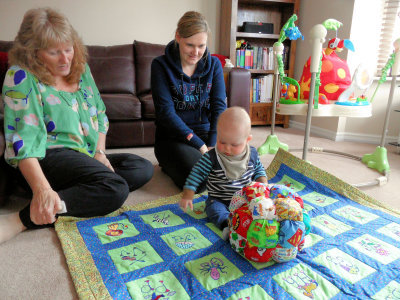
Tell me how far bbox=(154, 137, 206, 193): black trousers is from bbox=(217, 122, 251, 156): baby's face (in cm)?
37

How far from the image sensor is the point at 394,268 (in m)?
0.92

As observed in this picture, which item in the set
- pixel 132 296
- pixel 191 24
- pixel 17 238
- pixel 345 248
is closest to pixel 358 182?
pixel 345 248

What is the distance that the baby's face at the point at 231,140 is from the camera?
3.41 feet

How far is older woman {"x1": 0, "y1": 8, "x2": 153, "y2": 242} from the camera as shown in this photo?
1.05 metres

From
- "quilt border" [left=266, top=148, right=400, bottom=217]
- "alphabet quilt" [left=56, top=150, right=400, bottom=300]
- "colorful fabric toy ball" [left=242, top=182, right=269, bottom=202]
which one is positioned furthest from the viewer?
"quilt border" [left=266, top=148, right=400, bottom=217]

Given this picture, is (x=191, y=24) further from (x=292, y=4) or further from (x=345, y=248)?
(x=292, y=4)

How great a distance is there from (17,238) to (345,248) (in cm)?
114

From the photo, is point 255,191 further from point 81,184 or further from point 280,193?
point 81,184

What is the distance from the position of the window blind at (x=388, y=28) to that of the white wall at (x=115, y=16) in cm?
151

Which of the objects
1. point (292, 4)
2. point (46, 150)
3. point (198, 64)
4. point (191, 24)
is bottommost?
point (46, 150)

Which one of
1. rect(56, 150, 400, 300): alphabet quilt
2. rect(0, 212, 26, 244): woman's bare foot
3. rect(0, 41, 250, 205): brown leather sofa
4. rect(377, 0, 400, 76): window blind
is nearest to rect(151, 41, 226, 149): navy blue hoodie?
rect(56, 150, 400, 300): alphabet quilt

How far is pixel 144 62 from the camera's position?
2.64 metres

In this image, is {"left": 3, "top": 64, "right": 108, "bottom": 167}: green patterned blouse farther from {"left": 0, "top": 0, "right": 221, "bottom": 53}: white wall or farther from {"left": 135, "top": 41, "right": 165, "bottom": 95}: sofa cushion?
{"left": 0, "top": 0, "right": 221, "bottom": 53}: white wall

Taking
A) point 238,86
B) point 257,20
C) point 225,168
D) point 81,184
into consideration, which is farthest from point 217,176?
point 257,20
